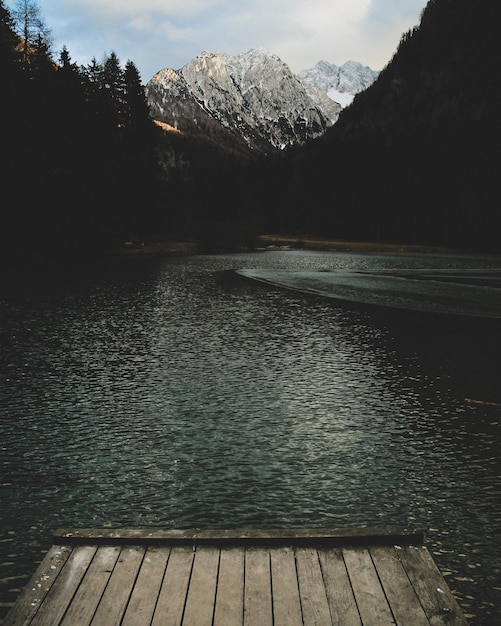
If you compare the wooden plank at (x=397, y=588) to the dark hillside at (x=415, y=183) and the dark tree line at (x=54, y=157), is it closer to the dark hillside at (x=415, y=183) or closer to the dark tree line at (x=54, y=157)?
the dark tree line at (x=54, y=157)

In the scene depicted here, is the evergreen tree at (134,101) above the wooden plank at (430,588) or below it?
above

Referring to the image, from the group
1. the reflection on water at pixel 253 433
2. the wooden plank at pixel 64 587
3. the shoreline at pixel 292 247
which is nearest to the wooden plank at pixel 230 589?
the wooden plank at pixel 64 587

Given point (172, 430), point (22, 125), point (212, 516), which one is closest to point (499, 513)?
point (212, 516)

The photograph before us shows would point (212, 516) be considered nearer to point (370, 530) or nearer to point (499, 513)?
point (370, 530)

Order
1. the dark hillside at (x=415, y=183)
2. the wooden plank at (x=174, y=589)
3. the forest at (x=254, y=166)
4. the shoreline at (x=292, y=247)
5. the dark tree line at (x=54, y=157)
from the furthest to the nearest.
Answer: the dark hillside at (x=415, y=183) → the shoreline at (x=292, y=247) → the forest at (x=254, y=166) → the dark tree line at (x=54, y=157) → the wooden plank at (x=174, y=589)

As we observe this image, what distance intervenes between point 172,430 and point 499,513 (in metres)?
5.08

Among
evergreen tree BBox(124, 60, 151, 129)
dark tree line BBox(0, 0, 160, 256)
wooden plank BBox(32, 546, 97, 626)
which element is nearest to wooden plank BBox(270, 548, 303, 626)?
wooden plank BBox(32, 546, 97, 626)

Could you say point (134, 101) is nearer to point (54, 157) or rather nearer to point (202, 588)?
point (54, 157)

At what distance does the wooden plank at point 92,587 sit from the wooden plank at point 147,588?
251 mm

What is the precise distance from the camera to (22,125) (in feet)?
154

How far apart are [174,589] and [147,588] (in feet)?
0.67

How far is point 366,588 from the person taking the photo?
4.28 meters

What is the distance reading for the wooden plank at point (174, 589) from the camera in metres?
3.92

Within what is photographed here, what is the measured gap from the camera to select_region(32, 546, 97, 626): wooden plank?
3948 millimetres
